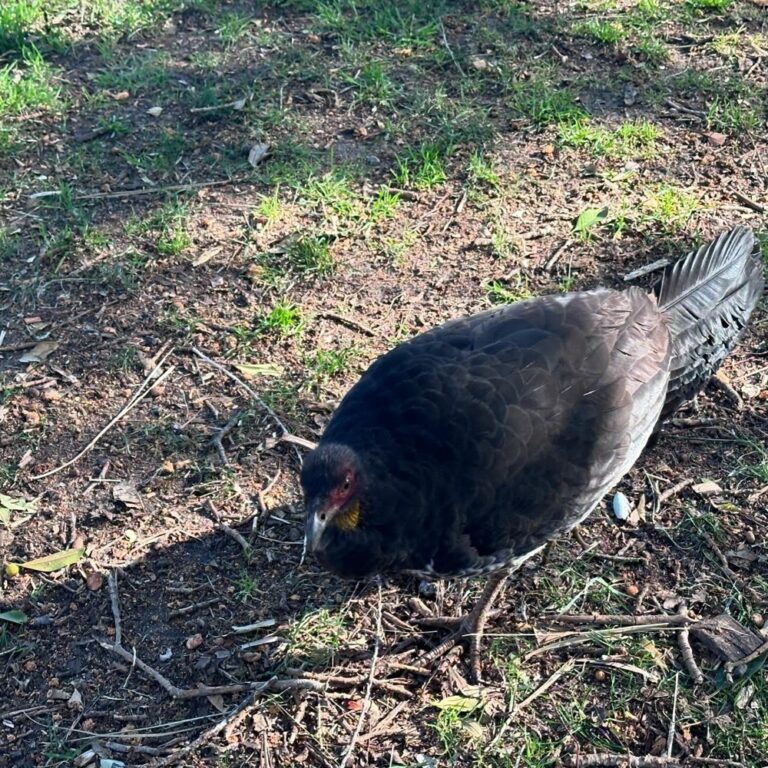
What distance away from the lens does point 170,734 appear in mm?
4031

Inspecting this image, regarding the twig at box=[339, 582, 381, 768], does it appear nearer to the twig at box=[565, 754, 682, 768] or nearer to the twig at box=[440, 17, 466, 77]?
the twig at box=[565, 754, 682, 768]

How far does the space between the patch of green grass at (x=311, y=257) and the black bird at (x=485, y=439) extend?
5.55ft

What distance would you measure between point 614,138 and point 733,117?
92cm

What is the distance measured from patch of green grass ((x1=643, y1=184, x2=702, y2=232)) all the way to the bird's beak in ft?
11.5

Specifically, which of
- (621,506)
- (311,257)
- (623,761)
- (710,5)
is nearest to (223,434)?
(311,257)

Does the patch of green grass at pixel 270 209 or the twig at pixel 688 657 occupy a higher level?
the patch of green grass at pixel 270 209

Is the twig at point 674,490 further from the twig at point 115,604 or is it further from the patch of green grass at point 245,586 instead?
the twig at point 115,604

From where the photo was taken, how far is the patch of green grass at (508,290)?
5.76 m

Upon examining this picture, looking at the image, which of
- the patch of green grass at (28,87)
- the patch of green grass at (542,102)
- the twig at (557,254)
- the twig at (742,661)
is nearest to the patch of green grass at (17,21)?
the patch of green grass at (28,87)

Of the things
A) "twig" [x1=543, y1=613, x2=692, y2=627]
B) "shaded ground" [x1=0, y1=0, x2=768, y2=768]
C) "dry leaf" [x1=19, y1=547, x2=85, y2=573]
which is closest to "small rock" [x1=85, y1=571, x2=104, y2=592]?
"shaded ground" [x1=0, y1=0, x2=768, y2=768]

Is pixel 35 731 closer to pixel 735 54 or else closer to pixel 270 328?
pixel 270 328

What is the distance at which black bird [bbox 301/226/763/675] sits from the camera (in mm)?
3828

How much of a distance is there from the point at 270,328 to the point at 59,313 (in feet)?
4.41

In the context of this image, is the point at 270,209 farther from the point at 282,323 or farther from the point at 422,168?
the point at 422,168
